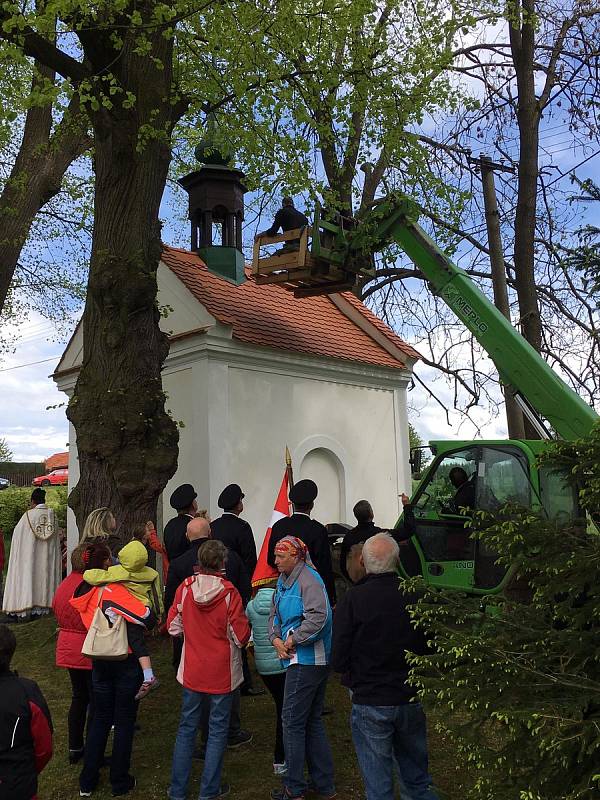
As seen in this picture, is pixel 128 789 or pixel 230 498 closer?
pixel 128 789

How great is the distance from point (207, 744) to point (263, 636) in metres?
0.75

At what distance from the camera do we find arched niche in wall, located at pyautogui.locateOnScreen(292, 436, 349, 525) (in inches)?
534

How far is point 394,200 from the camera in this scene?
30.5 ft

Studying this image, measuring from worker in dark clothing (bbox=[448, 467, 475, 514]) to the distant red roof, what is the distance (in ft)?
129

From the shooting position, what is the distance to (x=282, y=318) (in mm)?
13984

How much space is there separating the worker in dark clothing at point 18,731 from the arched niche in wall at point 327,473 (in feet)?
32.9

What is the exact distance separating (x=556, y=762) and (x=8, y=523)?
23.7 metres

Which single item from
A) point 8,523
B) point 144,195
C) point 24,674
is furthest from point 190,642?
point 8,523

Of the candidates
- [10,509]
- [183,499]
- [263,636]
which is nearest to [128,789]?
[263,636]

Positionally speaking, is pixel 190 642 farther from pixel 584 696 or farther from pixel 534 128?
pixel 534 128

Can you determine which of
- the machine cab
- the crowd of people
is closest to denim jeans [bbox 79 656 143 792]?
the crowd of people

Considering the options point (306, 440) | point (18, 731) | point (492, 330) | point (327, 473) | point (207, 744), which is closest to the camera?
point (18, 731)

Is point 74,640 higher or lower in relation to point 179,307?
lower

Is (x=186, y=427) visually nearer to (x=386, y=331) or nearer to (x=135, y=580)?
(x=386, y=331)
